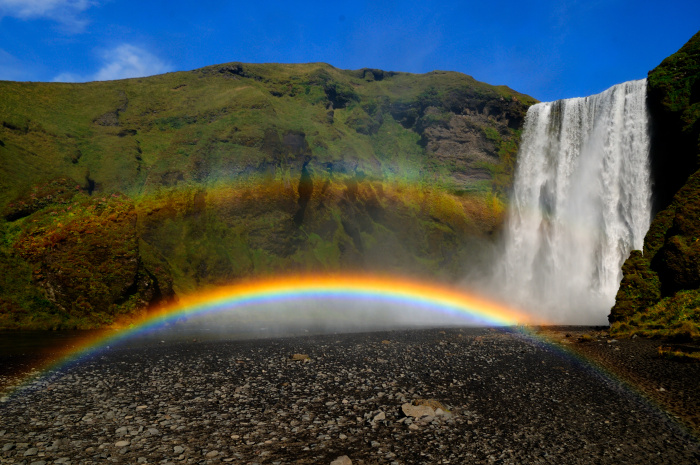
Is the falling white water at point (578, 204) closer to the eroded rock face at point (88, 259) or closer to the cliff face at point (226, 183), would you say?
the cliff face at point (226, 183)

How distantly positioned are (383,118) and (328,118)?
725 inches

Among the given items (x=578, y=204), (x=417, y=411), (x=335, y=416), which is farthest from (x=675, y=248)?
(x=578, y=204)

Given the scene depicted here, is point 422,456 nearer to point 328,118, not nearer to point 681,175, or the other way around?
point 681,175

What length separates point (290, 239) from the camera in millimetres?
81812

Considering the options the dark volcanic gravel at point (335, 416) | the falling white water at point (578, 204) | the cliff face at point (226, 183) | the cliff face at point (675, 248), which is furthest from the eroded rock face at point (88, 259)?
the falling white water at point (578, 204)

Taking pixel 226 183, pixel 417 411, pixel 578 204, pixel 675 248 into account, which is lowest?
pixel 417 411

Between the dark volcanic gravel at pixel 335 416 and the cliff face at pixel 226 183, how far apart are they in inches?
1016

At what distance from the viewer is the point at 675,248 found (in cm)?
2784

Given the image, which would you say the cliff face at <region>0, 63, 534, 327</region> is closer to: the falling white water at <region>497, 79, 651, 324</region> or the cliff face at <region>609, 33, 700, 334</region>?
the falling white water at <region>497, 79, 651, 324</region>

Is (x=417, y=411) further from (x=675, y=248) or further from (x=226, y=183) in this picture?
(x=226, y=183)

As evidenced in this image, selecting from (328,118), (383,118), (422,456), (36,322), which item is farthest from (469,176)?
(422,456)

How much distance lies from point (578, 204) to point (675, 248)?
33.6 m

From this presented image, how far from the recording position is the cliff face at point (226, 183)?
4150 centimetres

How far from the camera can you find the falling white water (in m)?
50.8
